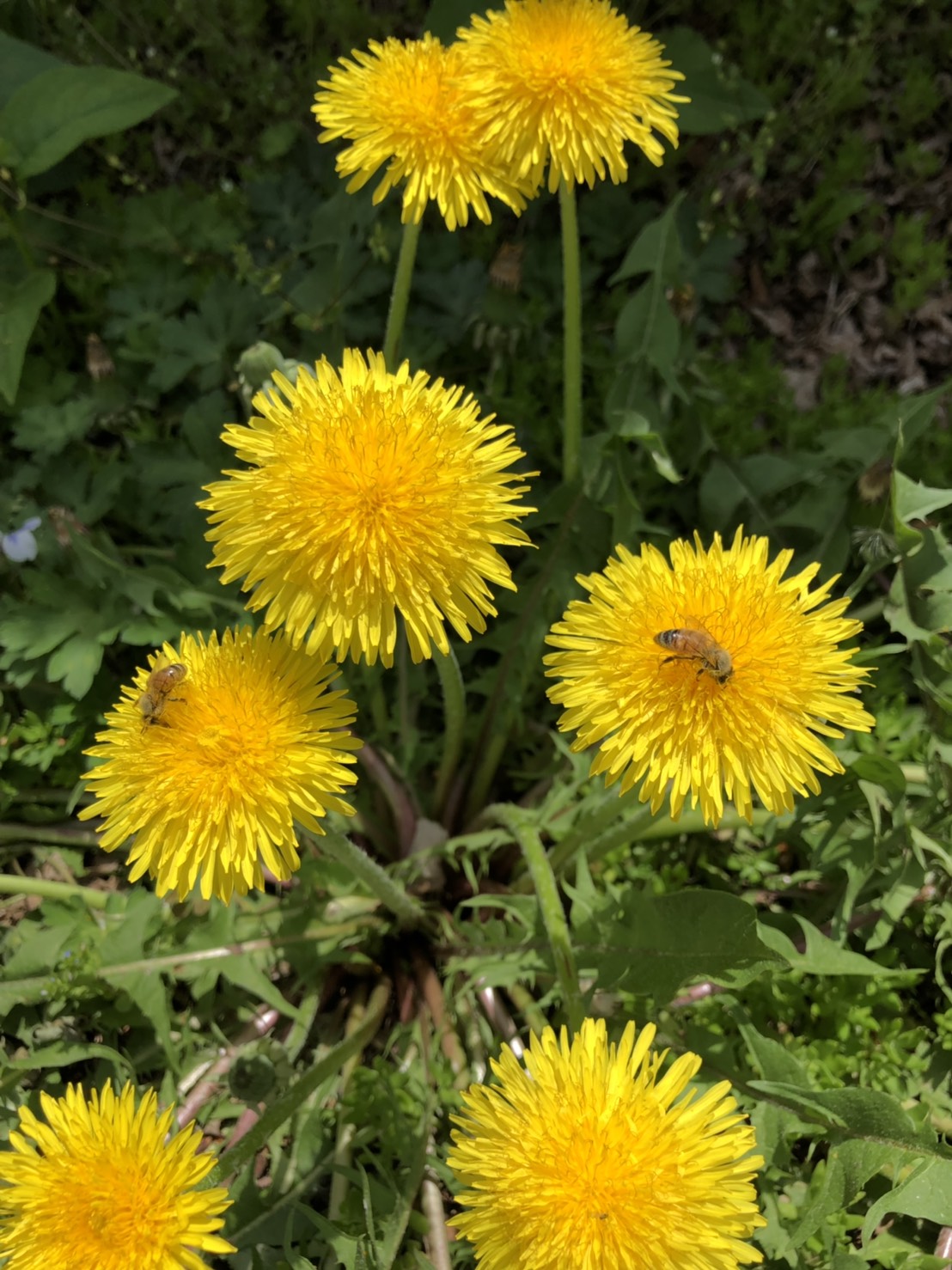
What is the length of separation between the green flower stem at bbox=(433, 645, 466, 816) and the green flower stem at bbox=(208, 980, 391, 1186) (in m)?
0.51

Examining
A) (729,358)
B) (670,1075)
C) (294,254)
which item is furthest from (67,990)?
(729,358)

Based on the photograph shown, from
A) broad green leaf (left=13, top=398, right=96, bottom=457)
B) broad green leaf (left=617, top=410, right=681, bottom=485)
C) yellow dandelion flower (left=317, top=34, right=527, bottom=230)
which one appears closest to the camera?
yellow dandelion flower (left=317, top=34, right=527, bottom=230)

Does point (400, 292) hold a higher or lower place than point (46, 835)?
higher

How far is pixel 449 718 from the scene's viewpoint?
208 cm

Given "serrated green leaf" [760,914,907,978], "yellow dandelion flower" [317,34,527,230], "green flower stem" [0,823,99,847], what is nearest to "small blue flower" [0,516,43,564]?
"green flower stem" [0,823,99,847]

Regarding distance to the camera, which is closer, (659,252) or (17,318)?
(659,252)

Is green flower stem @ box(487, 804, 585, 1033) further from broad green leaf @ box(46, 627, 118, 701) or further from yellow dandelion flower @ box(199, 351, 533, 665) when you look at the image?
broad green leaf @ box(46, 627, 118, 701)

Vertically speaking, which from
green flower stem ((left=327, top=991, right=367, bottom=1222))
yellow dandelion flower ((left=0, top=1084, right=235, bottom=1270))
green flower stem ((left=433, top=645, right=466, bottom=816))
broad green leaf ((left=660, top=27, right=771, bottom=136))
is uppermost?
broad green leaf ((left=660, top=27, right=771, bottom=136))

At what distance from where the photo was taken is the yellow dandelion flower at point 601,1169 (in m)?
1.20

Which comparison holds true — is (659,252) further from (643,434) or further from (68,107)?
(68,107)

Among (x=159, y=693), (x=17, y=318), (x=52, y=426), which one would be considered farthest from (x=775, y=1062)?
(x=17, y=318)

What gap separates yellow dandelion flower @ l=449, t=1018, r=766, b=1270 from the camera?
3.94 feet

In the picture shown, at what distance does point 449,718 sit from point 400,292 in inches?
38.5

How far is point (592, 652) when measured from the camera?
1.47m
